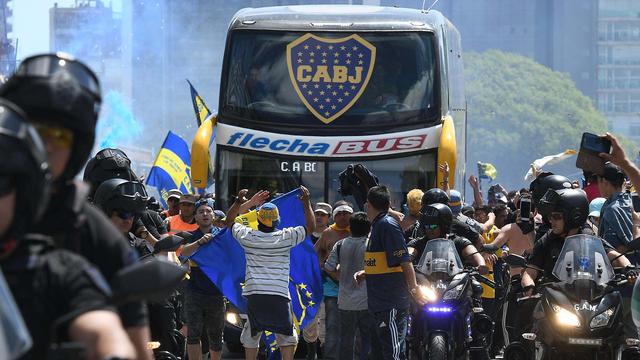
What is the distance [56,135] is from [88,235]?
14.8 inches

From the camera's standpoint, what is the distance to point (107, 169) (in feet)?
38.0

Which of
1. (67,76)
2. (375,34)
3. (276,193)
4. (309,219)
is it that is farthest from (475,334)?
(67,76)

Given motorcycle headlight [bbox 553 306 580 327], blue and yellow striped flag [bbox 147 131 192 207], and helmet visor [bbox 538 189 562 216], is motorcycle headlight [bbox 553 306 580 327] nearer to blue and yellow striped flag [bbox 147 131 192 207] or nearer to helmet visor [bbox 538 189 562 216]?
helmet visor [bbox 538 189 562 216]

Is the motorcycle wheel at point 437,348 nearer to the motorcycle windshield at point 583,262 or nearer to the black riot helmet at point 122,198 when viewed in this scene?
the motorcycle windshield at point 583,262

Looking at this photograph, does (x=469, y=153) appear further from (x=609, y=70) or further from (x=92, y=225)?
(x=92, y=225)

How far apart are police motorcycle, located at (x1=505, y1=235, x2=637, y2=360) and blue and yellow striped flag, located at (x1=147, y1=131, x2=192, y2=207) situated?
48.2 feet

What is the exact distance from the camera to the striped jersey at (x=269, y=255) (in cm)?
1334

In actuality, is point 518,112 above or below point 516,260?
above

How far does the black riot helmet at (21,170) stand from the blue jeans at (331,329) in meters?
10.2

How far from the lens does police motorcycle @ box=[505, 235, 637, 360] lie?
32.1ft

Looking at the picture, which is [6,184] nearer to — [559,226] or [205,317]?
[559,226]

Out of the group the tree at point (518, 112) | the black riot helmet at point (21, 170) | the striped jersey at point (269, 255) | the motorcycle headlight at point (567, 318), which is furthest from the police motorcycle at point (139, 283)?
the tree at point (518, 112)

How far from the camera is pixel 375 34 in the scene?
1883 cm

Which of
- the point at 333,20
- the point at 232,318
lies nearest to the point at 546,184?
the point at 232,318
